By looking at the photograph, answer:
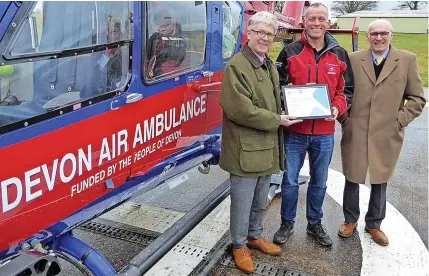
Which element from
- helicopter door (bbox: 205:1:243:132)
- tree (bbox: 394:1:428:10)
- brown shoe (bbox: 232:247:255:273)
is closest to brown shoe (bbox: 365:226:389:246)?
brown shoe (bbox: 232:247:255:273)

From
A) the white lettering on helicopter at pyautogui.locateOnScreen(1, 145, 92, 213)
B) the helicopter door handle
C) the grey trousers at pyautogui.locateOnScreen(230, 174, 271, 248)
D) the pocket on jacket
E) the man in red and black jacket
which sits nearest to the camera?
the white lettering on helicopter at pyautogui.locateOnScreen(1, 145, 92, 213)

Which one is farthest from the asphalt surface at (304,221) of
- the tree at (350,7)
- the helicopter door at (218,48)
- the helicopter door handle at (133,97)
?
the tree at (350,7)

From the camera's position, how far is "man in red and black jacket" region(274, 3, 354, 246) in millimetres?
3275

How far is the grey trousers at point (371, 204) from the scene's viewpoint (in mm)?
3750

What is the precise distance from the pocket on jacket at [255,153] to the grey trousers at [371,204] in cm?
112

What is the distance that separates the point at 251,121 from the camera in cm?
287

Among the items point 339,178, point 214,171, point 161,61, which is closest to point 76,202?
point 161,61

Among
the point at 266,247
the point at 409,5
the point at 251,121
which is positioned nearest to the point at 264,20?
the point at 251,121

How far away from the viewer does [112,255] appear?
143 inches

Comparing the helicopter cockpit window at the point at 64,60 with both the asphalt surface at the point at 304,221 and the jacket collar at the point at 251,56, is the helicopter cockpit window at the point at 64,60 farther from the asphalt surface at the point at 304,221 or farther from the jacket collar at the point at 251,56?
the asphalt surface at the point at 304,221

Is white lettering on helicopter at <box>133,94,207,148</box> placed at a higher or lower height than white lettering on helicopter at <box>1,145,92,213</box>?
higher

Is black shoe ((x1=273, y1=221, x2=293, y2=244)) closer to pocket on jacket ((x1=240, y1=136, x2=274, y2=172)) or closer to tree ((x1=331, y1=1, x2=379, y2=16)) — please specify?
pocket on jacket ((x1=240, y1=136, x2=274, y2=172))

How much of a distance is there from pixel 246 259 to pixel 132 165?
3.76 feet

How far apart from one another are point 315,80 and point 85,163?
1.76m
